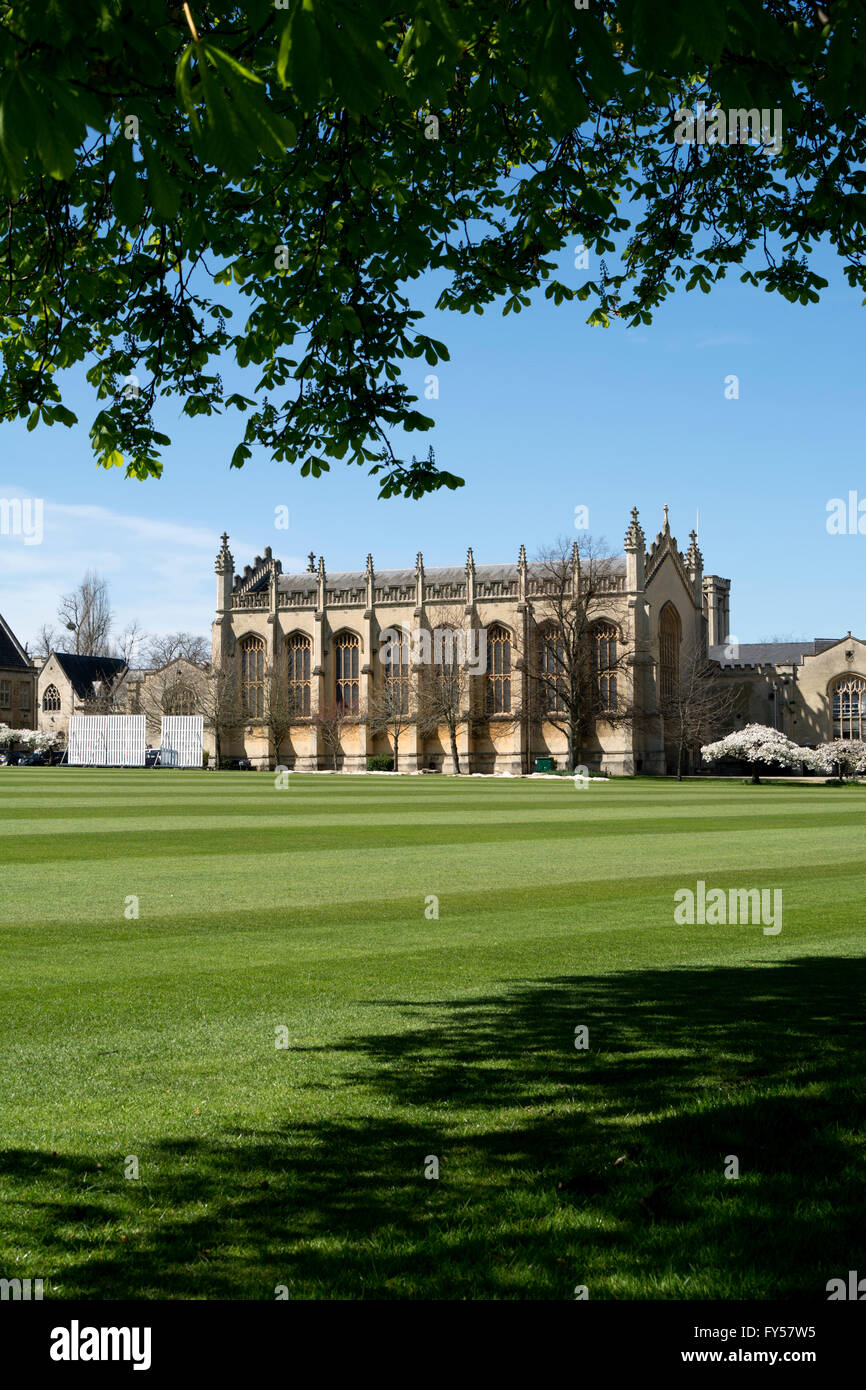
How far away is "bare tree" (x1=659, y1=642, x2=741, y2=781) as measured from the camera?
78625 mm

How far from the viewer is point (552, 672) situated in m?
84.4

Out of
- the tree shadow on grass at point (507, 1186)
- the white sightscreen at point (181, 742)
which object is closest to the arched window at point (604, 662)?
the white sightscreen at point (181, 742)

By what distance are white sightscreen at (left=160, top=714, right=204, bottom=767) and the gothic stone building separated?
2.64 m

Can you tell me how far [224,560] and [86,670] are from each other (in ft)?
88.5

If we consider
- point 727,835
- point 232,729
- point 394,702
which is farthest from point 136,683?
point 727,835

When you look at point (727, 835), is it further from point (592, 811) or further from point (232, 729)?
point (232, 729)

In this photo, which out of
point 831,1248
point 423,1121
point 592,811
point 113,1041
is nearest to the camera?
point 831,1248

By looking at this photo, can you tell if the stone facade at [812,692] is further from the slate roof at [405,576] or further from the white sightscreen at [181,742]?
the white sightscreen at [181,742]

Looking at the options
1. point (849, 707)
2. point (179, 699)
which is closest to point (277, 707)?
point (179, 699)

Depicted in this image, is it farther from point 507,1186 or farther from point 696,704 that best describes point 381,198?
point 696,704

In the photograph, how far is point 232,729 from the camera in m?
92.8

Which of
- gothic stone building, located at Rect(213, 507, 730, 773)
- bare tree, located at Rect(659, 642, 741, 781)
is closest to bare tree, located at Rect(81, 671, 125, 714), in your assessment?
gothic stone building, located at Rect(213, 507, 730, 773)

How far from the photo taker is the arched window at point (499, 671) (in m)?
87.0
